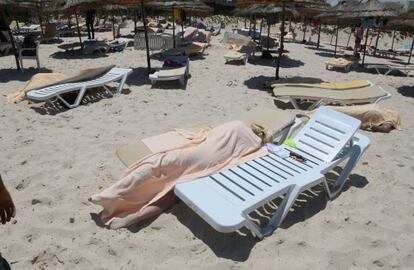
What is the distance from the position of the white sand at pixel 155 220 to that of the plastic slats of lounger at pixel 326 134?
1.48ft

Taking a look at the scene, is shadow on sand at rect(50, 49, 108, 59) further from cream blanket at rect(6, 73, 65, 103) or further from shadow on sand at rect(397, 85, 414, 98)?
shadow on sand at rect(397, 85, 414, 98)

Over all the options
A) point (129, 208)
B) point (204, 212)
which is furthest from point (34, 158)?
point (204, 212)

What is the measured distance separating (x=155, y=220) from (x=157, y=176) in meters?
0.37

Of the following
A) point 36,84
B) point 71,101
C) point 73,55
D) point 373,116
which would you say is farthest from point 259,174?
point 73,55

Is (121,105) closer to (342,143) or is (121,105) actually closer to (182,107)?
(182,107)

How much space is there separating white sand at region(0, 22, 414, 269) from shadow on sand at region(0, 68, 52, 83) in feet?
8.44

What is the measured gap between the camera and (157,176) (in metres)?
2.82

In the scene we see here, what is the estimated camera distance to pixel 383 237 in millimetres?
2643

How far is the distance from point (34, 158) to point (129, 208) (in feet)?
5.68

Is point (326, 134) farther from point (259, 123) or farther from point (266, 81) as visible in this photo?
point (266, 81)

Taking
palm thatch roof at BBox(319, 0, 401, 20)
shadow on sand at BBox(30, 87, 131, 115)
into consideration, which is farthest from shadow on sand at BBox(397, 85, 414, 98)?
shadow on sand at BBox(30, 87, 131, 115)

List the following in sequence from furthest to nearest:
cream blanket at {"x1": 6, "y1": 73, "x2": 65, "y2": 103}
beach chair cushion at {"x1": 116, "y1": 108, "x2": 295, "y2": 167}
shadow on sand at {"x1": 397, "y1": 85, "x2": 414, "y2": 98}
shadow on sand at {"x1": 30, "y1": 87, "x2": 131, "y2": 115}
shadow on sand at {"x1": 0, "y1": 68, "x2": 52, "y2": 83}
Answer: shadow on sand at {"x1": 0, "y1": 68, "x2": 52, "y2": 83}, shadow on sand at {"x1": 397, "y1": 85, "x2": 414, "y2": 98}, cream blanket at {"x1": 6, "y1": 73, "x2": 65, "y2": 103}, shadow on sand at {"x1": 30, "y1": 87, "x2": 131, "y2": 115}, beach chair cushion at {"x1": 116, "y1": 108, "x2": 295, "y2": 167}

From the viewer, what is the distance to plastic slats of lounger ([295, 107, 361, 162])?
3.35 metres

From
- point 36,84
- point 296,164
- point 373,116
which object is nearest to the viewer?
point 296,164
